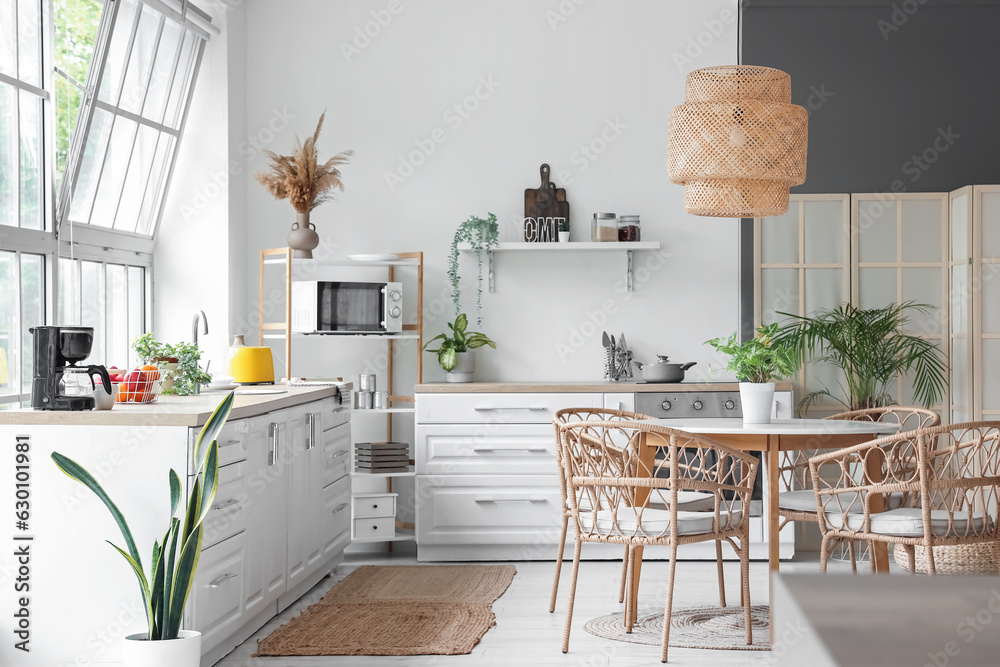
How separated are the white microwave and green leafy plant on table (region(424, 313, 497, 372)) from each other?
0.31 m

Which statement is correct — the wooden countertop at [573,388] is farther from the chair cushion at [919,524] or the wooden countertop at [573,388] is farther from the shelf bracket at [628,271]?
the chair cushion at [919,524]

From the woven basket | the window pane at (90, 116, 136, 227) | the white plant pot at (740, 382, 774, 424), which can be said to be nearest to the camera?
the white plant pot at (740, 382, 774, 424)

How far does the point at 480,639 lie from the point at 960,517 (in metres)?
1.77

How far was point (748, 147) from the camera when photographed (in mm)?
3484

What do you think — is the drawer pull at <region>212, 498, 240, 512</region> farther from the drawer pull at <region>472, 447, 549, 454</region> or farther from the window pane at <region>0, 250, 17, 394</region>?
the drawer pull at <region>472, 447, 549, 454</region>

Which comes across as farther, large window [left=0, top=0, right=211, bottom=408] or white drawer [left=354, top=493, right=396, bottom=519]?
white drawer [left=354, top=493, right=396, bottom=519]

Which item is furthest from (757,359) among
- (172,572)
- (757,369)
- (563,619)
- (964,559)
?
(172,572)

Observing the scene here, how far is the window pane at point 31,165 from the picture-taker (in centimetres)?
380

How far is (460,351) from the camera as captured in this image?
5.21 m

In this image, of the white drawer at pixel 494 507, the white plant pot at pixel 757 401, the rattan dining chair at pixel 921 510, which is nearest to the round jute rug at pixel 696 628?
the rattan dining chair at pixel 921 510

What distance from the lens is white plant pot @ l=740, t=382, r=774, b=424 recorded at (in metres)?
3.61

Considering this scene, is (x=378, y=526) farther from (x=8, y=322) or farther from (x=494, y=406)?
(x=8, y=322)

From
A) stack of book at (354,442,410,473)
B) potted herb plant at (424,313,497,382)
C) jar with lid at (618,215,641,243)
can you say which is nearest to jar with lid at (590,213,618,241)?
jar with lid at (618,215,641,243)

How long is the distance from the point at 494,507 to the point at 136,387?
214 cm
